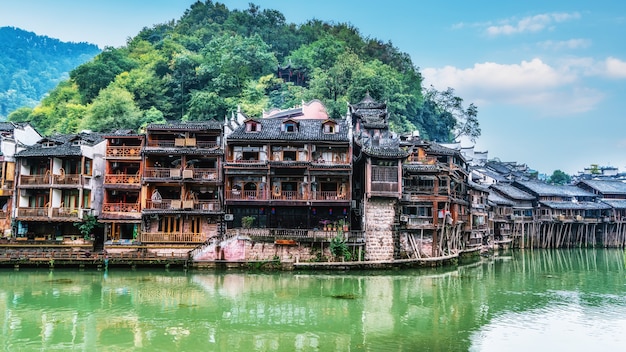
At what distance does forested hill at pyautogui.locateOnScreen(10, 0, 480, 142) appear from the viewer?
2250 inches

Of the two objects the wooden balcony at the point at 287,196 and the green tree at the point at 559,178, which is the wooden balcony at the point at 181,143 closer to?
the wooden balcony at the point at 287,196

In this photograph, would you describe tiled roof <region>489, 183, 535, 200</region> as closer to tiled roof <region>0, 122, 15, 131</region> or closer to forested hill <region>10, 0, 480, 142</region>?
forested hill <region>10, 0, 480, 142</region>

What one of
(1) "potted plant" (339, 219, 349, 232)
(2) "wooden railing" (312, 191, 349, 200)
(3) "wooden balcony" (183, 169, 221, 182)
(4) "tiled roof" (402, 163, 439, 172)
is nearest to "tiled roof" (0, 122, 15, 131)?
(3) "wooden balcony" (183, 169, 221, 182)

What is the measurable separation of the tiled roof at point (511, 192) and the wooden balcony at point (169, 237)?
38552 mm

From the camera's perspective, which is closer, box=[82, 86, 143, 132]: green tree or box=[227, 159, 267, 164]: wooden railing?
box=[227, 159, 267, 164]: wooden railing

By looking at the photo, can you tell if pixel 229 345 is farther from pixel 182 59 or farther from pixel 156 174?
pixel 182 59

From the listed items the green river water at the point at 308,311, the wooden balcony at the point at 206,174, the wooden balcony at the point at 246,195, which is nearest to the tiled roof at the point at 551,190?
the green river water at the point at 308,311

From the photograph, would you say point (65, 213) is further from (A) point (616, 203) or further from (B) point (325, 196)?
(A) point (616, 203)

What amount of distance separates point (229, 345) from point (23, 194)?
27.8m

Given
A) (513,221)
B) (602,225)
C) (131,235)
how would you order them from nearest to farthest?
(131,235) → (513,221) → (602,225)

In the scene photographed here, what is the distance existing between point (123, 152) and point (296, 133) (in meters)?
13.5

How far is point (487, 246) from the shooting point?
4875cm

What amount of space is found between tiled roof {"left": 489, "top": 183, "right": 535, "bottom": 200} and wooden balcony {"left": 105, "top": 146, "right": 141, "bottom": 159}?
4164 centimetres

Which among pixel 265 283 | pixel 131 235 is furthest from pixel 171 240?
pixel 265 283
